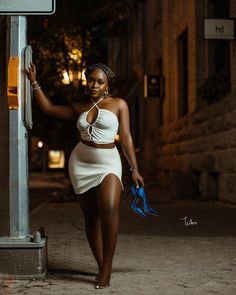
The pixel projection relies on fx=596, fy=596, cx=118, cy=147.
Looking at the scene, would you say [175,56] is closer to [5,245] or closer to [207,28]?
[207,28]

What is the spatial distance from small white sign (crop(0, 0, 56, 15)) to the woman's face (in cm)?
79

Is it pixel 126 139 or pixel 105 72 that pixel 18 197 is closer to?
pixel 126 139

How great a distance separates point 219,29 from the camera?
42.7 feet

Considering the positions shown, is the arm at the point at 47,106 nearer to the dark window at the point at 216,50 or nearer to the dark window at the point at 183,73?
the dark window at the point at 216,50

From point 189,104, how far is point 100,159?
12.9 metres

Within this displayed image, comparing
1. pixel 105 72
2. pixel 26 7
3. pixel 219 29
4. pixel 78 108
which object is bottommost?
pixel 78 108

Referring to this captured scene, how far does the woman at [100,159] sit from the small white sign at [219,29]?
813cm

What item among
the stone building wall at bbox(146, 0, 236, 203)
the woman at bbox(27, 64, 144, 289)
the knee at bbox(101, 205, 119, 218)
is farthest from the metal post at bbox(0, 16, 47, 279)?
the stone building wall at bbox(146, 0, 236, 203)

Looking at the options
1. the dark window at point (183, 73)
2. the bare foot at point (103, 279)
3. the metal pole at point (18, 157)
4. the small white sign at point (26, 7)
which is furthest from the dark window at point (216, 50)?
the bare foot at point (103, 279)

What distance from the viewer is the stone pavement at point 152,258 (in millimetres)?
5082

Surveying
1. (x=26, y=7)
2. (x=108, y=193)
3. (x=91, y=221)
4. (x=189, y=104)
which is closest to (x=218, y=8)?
(x=189, y=104)

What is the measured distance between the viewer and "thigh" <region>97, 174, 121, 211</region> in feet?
16.7

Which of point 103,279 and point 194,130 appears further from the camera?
point 194,130

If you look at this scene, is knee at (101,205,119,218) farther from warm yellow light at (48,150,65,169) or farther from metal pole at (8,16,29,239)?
warm yellow light at (48,150,65,169)
